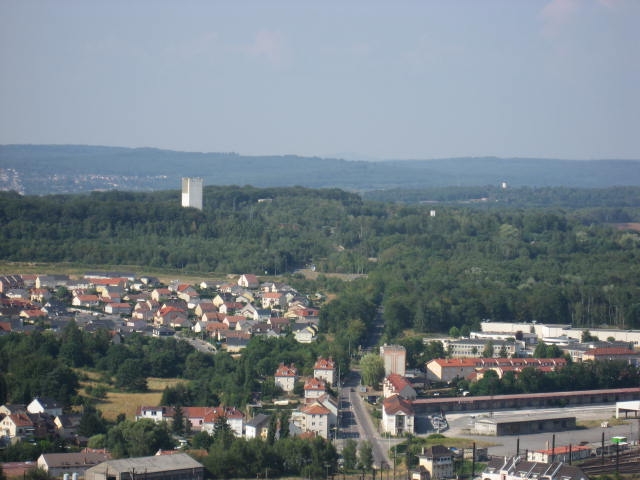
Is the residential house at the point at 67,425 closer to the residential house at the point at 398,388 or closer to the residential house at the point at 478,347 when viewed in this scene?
the residential house at the point at 398,388

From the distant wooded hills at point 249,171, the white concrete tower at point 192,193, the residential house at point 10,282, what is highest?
the white concrete tower at point 192,193

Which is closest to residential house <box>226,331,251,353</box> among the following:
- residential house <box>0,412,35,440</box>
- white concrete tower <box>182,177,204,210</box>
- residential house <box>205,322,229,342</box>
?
residential house <box>205,322,229,342</box>

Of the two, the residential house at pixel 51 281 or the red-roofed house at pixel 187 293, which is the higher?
the residential house at pixel 51 281

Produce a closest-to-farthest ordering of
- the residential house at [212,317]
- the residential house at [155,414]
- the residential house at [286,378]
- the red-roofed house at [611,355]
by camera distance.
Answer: the residential house at [155,414], the residential house at [286,378], the red-roofed house at [611,355], the residential house at [212,317]

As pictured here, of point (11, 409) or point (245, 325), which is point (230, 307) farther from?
point (11, 409)

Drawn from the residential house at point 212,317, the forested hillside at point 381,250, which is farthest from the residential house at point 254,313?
the forested hillside at point 381,250

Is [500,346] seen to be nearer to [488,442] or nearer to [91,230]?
[488,442]
